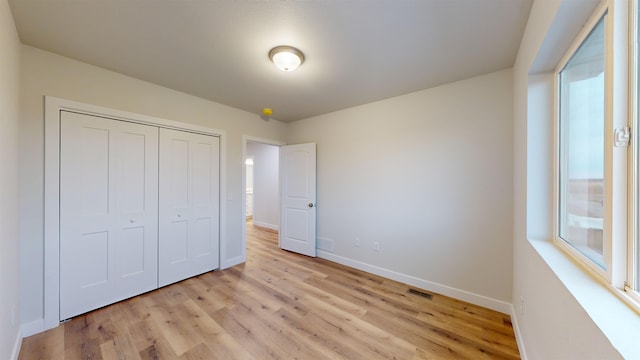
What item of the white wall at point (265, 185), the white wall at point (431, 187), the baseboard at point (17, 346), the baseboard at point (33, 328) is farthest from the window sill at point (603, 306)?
the white wall at point (265, 185)

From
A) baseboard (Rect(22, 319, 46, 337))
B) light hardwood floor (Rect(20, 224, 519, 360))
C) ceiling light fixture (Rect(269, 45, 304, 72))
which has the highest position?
ceiling light fixture (Rect(269, 45, 304, 72))

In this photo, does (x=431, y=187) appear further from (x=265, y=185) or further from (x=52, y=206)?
Answer: (x=265, y=185)

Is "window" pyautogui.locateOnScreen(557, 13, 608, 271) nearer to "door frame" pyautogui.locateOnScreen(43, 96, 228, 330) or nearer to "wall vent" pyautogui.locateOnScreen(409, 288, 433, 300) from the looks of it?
Result: "wall vent" pyautogui.locateOnScreen(409, 288, 433, 300)

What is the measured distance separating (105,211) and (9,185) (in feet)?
2.73

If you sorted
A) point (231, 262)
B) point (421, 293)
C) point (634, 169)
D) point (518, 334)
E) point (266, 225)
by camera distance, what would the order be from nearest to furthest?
point (634, 169), point (518, 334), point (421, 293), point (231, 262), point (266, 225)

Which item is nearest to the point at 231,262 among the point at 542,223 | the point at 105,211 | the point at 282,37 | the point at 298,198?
the point at 298,198

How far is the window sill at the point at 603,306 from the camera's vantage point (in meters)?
0.59

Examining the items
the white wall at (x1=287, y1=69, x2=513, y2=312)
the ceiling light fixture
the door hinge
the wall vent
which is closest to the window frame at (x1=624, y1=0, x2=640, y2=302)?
the door hinge

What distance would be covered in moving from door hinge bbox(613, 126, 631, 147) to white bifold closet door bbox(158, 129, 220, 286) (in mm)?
3428

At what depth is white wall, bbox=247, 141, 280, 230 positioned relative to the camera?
5.95 meters

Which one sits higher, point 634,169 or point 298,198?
point 634,169

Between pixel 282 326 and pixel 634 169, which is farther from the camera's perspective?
pixel 282 326

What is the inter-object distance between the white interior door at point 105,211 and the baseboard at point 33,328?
0.13 m

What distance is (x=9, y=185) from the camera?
146 centimetres
